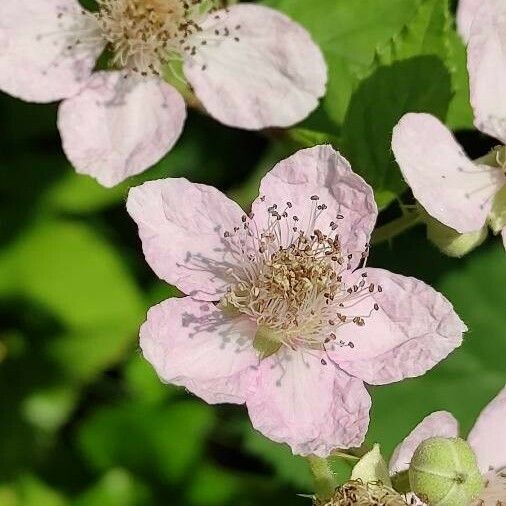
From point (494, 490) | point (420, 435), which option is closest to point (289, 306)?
point (420, 435)

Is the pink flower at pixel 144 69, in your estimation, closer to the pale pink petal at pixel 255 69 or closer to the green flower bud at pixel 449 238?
the pale pink petal at pixel 255 69

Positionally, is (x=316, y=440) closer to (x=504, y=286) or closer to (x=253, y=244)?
(x=253, y=244)

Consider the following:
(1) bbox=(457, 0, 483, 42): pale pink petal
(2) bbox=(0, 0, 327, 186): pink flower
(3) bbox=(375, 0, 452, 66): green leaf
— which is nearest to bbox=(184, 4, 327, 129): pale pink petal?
(2) bbox=(0, 0, 327, 186): pink flower

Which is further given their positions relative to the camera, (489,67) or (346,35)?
(346,35)

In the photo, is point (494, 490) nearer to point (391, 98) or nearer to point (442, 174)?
point (442, 174)

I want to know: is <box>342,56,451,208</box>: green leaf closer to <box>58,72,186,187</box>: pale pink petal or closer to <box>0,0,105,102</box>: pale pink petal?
<box>58,72,186,187</box>: pale pink petal

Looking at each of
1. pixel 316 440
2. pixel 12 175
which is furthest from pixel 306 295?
pixel 12 175
